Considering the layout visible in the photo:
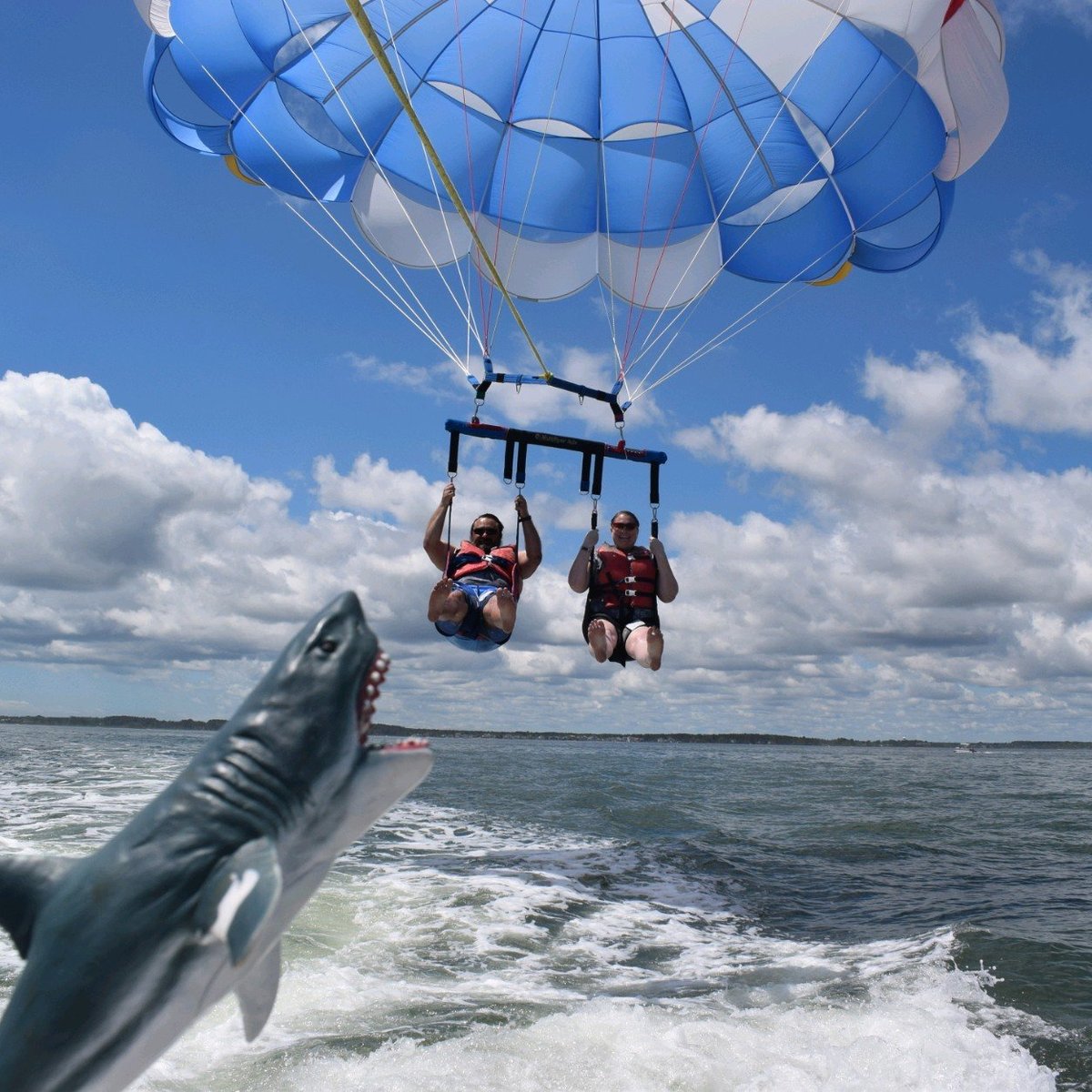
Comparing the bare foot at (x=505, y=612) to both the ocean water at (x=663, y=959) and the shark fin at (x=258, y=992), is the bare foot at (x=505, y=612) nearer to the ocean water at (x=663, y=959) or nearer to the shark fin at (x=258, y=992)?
the ocean water at (x=663, y=959)

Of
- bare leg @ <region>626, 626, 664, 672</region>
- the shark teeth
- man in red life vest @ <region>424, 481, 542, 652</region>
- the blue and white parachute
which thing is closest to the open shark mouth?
the shark teeth

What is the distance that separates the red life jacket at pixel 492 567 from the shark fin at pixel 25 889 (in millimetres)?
5495

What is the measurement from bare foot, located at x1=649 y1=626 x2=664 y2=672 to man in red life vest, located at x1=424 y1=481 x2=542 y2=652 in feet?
3.43

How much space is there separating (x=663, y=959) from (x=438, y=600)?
3.52 m

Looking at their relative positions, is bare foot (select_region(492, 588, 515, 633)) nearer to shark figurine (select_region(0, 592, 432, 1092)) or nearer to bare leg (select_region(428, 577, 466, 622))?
bare leg (select_region(428, 577, 466, 622))

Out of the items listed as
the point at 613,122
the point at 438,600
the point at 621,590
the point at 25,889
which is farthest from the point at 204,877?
the point at 613,122

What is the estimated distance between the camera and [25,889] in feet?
5.01

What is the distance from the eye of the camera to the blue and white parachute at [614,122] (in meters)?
8.78

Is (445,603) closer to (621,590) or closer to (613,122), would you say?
(621,590)

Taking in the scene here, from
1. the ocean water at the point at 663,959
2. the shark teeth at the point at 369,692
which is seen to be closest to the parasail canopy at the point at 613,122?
the ocean water at the point at 663,959

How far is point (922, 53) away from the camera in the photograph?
845 centimetres

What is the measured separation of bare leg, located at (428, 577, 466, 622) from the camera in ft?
22.2

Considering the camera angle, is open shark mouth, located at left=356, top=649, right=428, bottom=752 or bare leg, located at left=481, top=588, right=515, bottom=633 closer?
open shark mouth, located at left=356, top=649, right=428, bottom=752

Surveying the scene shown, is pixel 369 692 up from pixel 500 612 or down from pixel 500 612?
down
